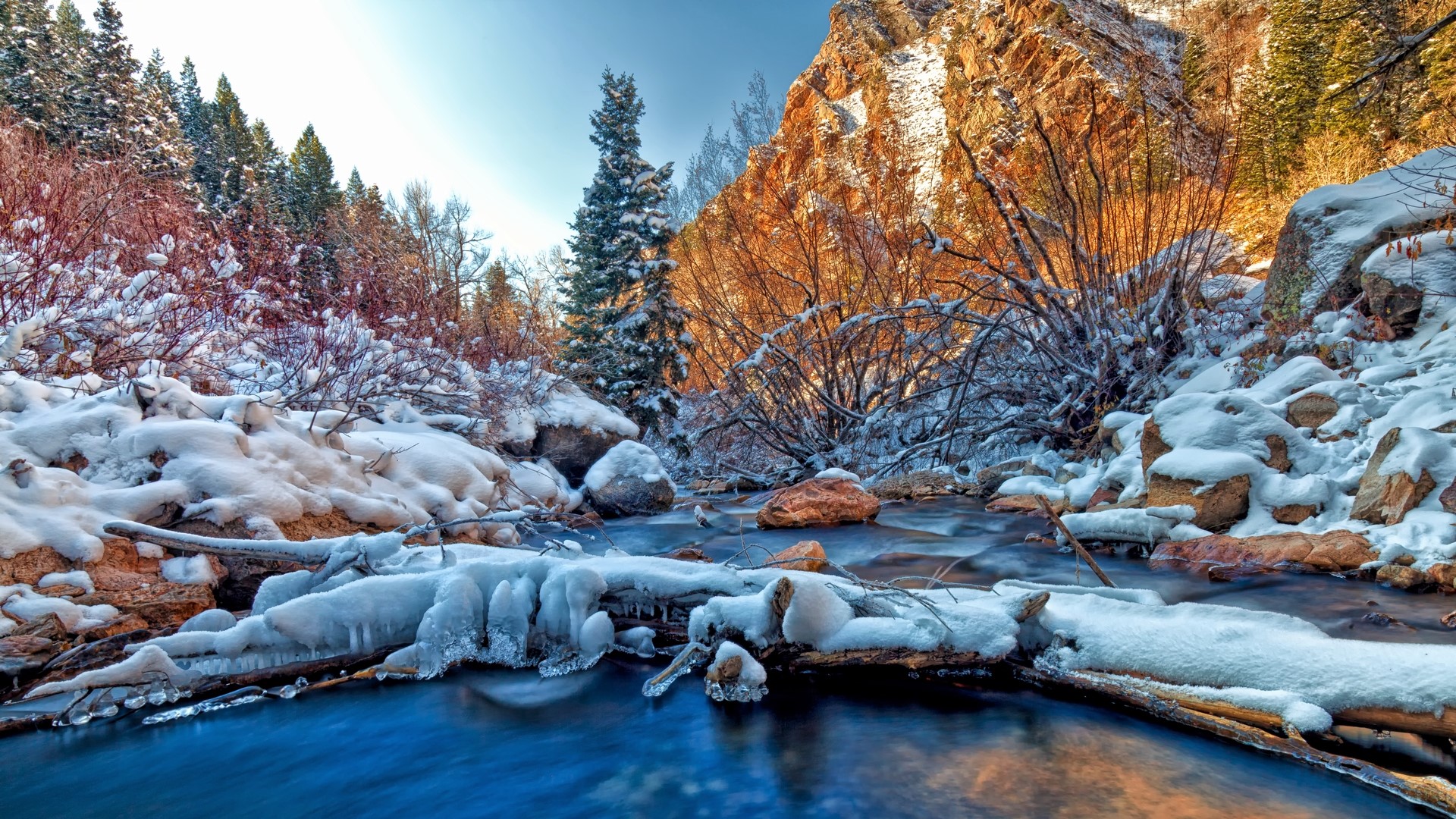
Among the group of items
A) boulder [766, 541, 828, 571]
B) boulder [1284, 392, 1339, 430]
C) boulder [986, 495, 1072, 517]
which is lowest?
boulder [766, 541, 828, 571]

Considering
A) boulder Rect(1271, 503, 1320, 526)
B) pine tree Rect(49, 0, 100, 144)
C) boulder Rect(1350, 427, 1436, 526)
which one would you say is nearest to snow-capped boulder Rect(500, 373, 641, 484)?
boulder Rect(1271, 503, 1320, 526)

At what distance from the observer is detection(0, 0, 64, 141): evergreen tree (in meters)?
19.8

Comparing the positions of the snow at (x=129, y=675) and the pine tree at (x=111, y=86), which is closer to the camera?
the snow at (x=129, y=675)

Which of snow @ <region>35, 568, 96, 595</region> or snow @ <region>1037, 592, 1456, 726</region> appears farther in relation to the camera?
snow @ <region>35, 568, 96, 595</region>

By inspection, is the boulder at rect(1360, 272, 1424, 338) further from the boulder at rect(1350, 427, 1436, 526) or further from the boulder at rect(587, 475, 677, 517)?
the boulder at rect(587, 475, 677, 517)

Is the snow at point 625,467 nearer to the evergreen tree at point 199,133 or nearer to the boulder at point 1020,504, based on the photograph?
the boulder at point 1020,504

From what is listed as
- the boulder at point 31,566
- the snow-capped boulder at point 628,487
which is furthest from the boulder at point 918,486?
the boulder at point 31,566

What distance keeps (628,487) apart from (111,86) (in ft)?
82.4

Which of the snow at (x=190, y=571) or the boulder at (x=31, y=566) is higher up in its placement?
the boulder at (x=31, y=566)

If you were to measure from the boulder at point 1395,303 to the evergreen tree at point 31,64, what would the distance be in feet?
94.2

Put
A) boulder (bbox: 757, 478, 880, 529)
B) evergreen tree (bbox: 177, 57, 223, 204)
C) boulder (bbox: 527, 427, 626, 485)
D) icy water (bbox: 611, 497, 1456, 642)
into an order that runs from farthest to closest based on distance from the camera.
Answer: evergreen tree (bbox: 177, 57, 223, 204)
boulder (bbox: 527, 427, 626, 485)
boulder (bbox: 757, 478, 880, 529)
icy water (bbox: 611, 497, 1456, 642)

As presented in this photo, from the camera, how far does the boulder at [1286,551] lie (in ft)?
10.3

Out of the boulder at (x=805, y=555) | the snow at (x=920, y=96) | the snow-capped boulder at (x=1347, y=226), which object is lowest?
the boulder at (x=805, y=555)

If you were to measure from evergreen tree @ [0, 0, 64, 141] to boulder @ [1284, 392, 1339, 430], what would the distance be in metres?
28.3
